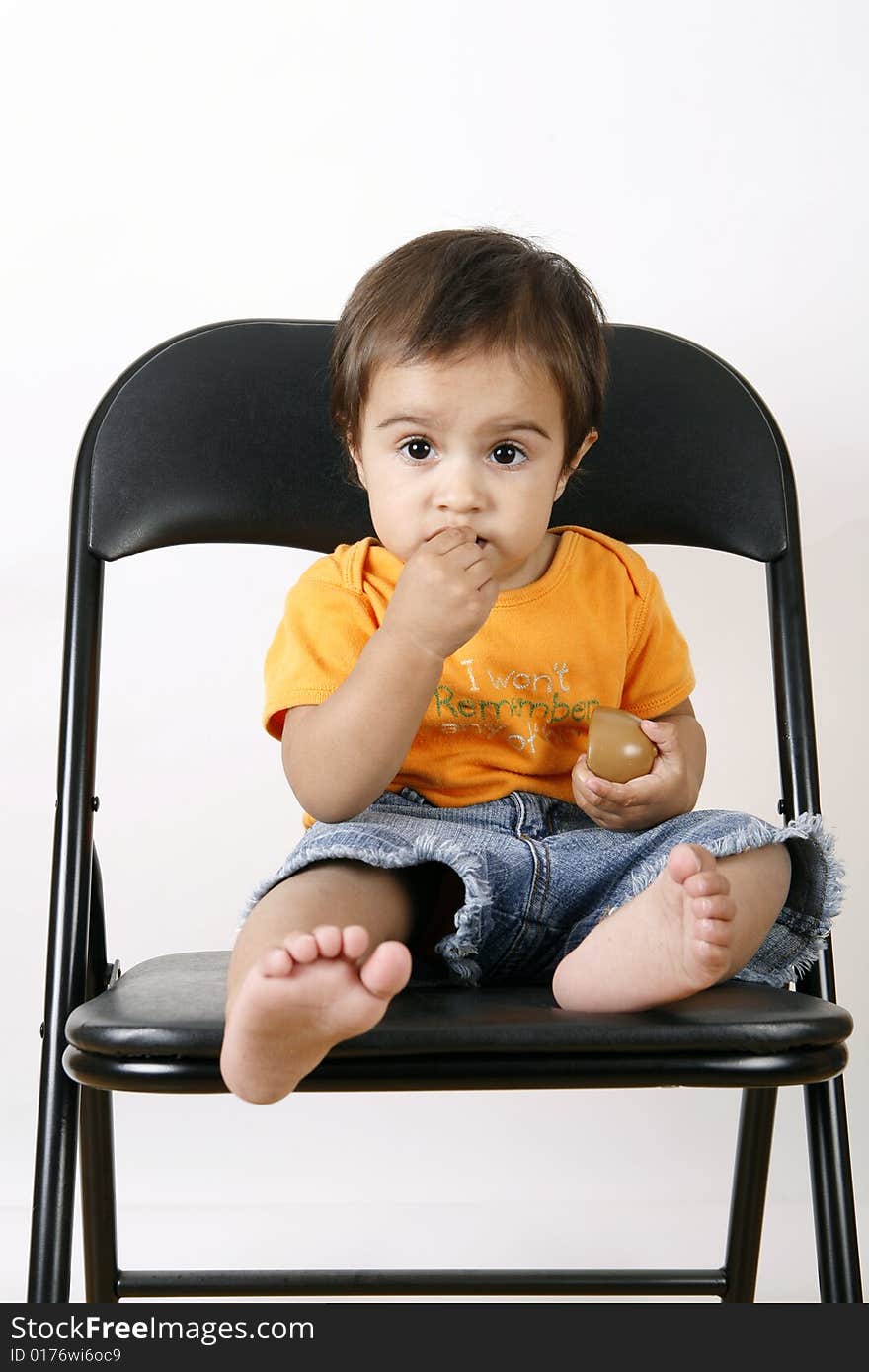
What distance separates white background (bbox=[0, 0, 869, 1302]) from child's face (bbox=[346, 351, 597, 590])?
602mm

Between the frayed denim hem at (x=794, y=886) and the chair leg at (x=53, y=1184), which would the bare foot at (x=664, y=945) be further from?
the chair leg at (x=53, y=1184)

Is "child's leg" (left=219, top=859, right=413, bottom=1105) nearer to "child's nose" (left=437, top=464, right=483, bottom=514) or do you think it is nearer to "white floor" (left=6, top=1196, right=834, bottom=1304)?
"child's nose" (left=437, top=464, right=483, bottom=514)

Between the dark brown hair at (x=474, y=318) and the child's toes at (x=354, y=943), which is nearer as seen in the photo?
the child's toes at (x=354, y=943)

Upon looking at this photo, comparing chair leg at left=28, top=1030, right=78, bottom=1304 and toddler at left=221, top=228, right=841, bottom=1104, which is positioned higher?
toddler at left=221, top=228, right=841, bottom=1104

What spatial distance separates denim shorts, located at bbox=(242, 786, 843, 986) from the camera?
0.88 metres

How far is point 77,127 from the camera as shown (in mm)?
1529

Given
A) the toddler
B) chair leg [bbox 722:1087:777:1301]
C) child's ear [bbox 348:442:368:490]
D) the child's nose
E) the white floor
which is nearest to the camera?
the toddler

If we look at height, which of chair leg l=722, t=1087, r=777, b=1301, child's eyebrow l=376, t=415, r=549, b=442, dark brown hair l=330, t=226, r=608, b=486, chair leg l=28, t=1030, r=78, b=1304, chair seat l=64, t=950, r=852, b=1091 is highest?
dark brown hair l=330, t=226, r=608, b=486

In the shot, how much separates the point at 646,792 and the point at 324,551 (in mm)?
349

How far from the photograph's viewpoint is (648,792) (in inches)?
38.4

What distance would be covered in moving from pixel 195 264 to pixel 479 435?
0.70 metres

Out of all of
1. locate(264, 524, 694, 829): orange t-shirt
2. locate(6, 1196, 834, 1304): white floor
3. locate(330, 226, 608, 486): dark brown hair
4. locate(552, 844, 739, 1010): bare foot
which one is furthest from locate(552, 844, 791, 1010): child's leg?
locate(6, 1196, 834, 1304): white floor

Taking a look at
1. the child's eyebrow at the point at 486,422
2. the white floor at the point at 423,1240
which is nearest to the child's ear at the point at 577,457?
the child's eyebrow at the point at 486,422

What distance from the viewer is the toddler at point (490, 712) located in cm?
81
